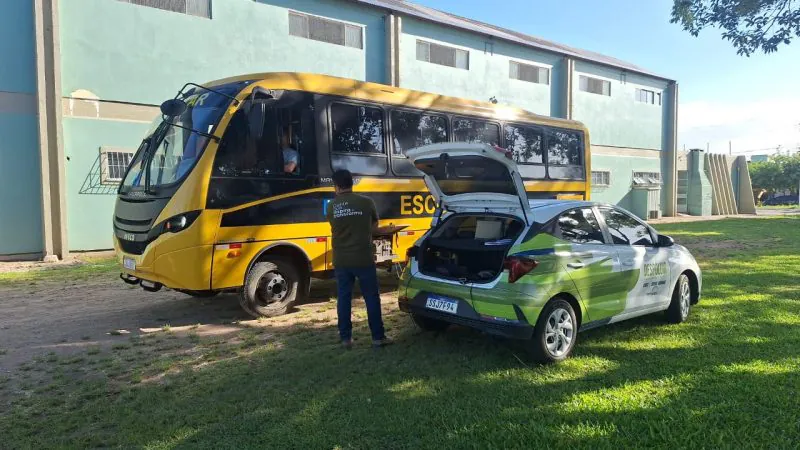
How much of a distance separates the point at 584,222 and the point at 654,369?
60.9 inches

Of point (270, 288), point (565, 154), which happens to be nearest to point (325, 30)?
point (565, 154)

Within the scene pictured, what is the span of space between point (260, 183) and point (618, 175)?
2310 centimetres

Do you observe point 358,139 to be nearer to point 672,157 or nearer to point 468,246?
point 468,246

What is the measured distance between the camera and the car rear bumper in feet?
15.0

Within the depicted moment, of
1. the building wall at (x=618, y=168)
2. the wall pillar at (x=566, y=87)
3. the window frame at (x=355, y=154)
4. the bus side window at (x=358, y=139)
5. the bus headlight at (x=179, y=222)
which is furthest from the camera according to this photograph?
the building wall at (x=618, y=168)

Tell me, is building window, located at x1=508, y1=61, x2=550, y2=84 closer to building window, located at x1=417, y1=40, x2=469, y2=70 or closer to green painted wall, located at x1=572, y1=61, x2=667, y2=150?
green painted wall, located at x1=572, y1=61, x2=667, y2=150

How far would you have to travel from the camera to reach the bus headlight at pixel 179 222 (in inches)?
237

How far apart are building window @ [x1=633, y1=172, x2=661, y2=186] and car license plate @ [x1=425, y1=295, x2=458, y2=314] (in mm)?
24742

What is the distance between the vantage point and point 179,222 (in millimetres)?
6039

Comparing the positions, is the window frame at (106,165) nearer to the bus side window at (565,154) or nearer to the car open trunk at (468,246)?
the bus side window at (565,154)

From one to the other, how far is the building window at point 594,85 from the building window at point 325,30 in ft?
39.8

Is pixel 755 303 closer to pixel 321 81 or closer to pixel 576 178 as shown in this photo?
pixel 576 178

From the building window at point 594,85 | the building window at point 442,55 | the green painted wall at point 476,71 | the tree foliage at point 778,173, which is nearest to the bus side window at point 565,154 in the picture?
the green painted wall at point 476,71

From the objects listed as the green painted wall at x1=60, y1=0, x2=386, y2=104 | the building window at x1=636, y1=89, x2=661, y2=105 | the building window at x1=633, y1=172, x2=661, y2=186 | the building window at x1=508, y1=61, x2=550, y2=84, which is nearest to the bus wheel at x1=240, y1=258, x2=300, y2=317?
the green painted wall at x1=60, y1=0, x2=386, y2=104
